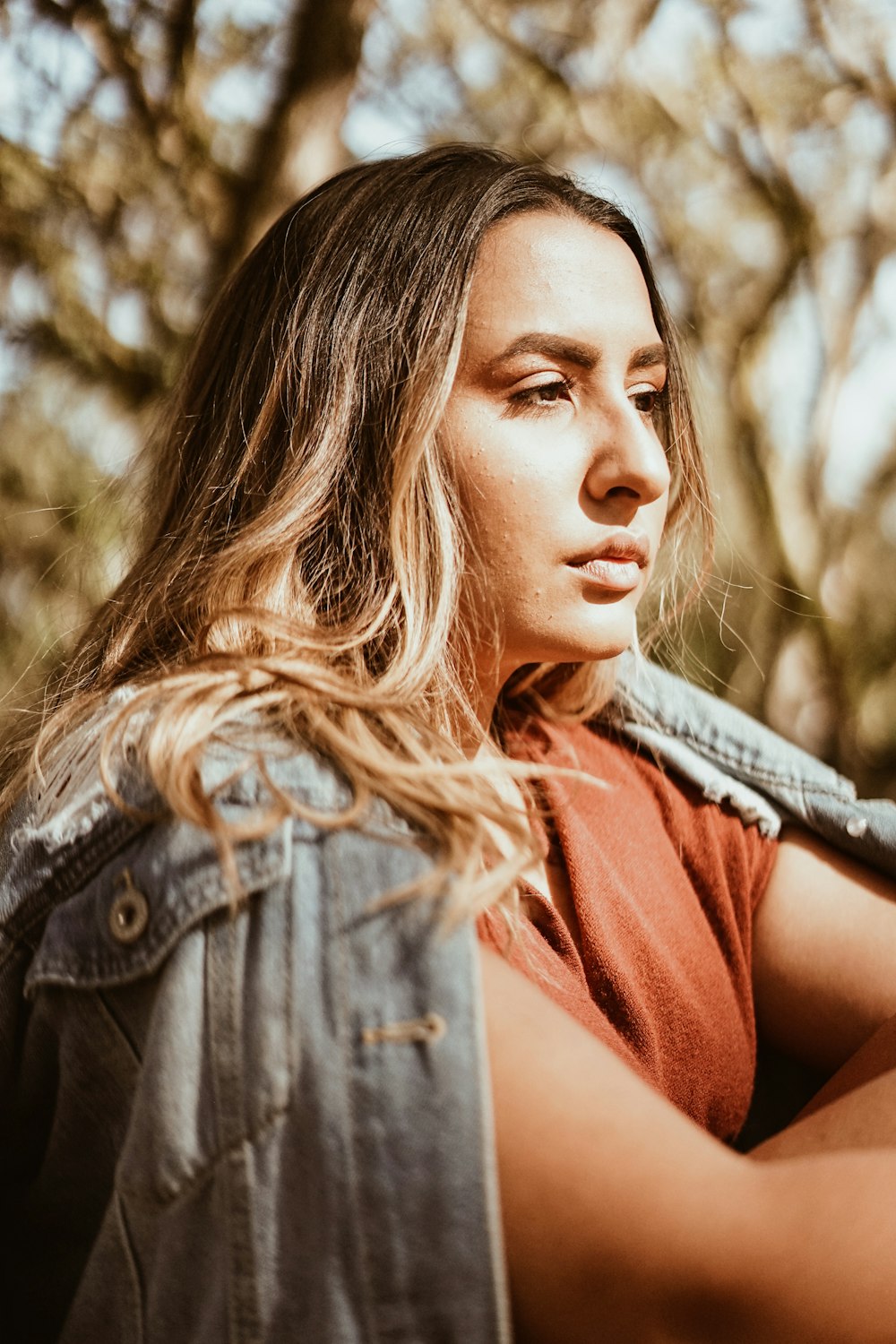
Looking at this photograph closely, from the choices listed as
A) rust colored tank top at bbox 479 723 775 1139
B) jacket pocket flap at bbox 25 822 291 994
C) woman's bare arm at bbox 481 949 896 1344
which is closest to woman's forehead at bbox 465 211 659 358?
rust colored tank top at bbox 479 723 775 1139

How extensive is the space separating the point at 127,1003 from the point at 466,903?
1.24 feet

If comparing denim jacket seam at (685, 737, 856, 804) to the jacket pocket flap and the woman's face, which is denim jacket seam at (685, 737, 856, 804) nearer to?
the woman's face

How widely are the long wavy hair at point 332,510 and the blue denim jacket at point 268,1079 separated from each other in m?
0.13

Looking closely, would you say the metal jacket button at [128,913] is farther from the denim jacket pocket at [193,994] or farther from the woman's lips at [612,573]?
the woman's lips at [612,573]

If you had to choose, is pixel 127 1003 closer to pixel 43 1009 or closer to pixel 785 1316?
pixel 43 1009

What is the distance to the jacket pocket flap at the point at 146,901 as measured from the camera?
1.06 metres

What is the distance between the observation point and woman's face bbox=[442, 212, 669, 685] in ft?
4.76

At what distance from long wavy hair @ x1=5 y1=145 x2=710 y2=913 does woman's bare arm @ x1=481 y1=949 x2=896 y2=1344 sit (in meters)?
0.30

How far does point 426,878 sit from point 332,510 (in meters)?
0.63

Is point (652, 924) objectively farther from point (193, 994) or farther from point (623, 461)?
point (193, 994)

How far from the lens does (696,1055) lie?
1569 millimetres

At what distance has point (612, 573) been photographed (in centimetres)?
151

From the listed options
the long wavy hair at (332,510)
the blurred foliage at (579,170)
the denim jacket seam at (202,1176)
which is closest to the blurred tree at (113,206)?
the blurred foliage at (579,170)

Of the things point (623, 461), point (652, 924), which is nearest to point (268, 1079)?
point (652, 924)
